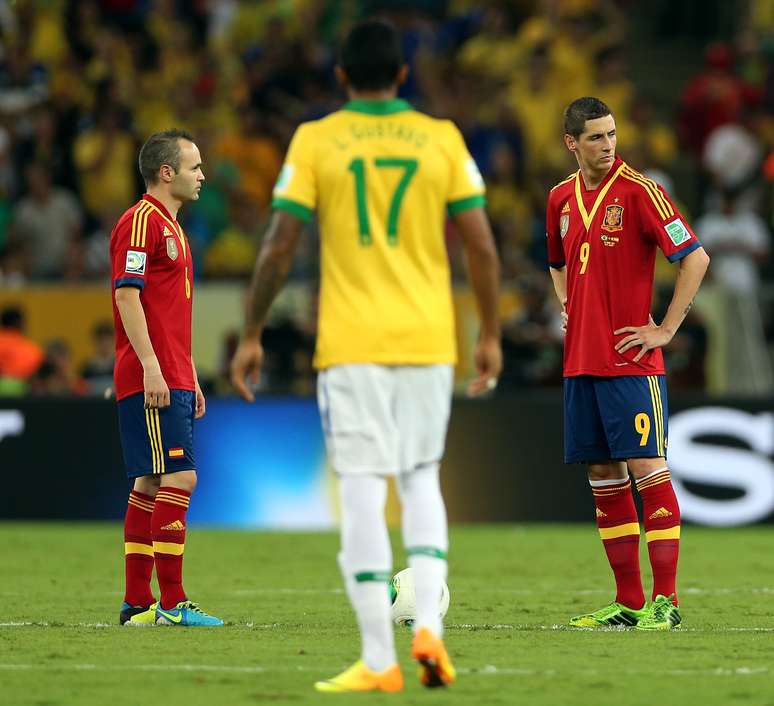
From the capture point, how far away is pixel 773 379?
1694 centimetres

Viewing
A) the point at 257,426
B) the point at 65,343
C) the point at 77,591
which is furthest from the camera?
the point at 65,343

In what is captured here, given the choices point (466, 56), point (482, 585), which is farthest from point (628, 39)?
point (482, 585)

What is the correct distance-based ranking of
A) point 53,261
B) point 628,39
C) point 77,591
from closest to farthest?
point 77,591, point 53,261, point 628,39

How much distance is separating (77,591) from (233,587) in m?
0.89

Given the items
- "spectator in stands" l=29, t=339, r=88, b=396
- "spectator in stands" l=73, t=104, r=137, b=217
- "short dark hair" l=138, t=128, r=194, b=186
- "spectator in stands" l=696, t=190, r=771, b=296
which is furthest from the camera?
"spectator in stands" l=73, t=104, r=137, b=217

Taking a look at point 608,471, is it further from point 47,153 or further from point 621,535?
point 47,153

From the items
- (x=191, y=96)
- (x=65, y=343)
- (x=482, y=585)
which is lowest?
(x=482, y=585)

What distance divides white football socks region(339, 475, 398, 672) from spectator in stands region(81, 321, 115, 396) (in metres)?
9.66

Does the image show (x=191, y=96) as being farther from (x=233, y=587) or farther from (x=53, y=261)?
(x=233, y=587)

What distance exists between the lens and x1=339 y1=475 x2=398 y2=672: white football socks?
6.06 metres

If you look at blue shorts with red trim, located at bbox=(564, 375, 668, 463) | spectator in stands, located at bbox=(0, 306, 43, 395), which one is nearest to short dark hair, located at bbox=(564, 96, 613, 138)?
blue shorts with red trim, located at bbox=(564, 375, 668, 463)

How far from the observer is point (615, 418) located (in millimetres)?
8062

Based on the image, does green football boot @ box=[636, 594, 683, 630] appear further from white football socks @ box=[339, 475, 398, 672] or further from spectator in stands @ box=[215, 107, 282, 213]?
spectator in stands @ box=[215, 107, 282, 213]

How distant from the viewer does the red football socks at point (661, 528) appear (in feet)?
26.5
